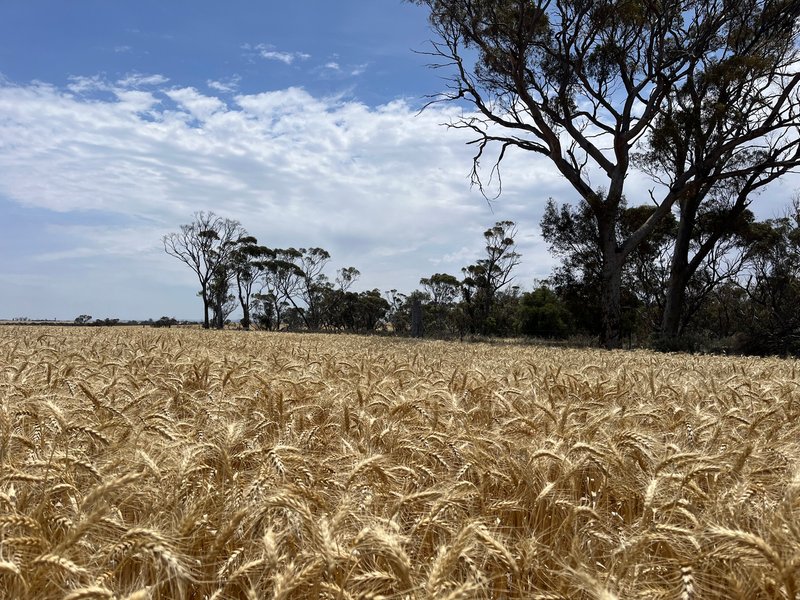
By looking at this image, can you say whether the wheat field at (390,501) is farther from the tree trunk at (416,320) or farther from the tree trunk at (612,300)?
the tree trunk at (416,320)

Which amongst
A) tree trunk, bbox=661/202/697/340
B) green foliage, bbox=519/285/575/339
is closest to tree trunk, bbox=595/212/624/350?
tree trunk, bbox=661/202/697/340

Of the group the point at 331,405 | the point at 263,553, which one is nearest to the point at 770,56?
the point at 331,405

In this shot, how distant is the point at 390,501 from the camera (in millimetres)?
1609

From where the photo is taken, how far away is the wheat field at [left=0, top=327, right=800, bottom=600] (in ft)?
3.80

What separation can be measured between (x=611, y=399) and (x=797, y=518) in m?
2.03

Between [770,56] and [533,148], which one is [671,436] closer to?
[533,148]

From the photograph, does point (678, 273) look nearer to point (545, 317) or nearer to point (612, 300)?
point (612, 300)

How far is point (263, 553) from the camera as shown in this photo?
1235 millimetres

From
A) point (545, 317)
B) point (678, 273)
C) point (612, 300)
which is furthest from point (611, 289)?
point (545, 317)

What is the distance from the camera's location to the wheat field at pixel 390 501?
3.80 ft

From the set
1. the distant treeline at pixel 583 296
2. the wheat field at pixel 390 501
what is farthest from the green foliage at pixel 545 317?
the wheat field at pixel 390 501

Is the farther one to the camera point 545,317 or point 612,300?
point 545,317

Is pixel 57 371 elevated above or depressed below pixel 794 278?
below

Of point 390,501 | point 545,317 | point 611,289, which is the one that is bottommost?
point 390,501
